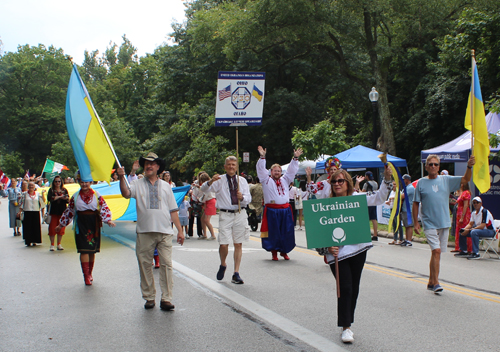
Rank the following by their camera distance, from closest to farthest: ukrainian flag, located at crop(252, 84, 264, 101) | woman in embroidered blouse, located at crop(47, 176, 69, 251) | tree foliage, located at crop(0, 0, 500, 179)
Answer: ukrainian flag, located at crop(252, 84, 264, 101) < woman in embroidered blouse, located at crop(47, 176, 69, 251) < tree foliage, located at crop(0, 0, 500, 179)

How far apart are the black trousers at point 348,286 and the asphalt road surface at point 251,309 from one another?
0.78 ft

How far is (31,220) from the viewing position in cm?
1374

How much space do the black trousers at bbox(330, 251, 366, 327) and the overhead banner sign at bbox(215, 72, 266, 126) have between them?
437 centimetres

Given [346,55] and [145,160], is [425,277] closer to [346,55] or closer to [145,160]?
[145,160]

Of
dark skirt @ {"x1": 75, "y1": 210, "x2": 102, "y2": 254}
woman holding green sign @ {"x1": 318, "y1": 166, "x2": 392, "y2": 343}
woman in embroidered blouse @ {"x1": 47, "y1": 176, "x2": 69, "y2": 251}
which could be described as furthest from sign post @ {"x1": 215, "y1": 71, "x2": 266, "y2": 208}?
woman in embroidered blouse @ {"x1": 47, "y1": 176, "x2": 69, "y2": 251}

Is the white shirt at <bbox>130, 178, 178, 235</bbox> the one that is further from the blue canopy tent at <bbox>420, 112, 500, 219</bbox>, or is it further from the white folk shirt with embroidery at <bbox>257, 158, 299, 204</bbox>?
the blue canopy tent at <bbox>420, 112, 500, 219</bbox>

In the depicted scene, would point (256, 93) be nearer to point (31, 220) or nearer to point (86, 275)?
point (86, 275)

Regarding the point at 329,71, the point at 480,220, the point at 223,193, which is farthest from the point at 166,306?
the point at 329,71

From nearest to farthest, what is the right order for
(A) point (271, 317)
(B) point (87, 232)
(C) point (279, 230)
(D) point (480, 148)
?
(A) point (271, 317) < (D) point (480, 148) < (B) point (87, 232) < (C) point (279, 230)

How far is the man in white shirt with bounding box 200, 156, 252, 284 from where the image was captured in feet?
25.4

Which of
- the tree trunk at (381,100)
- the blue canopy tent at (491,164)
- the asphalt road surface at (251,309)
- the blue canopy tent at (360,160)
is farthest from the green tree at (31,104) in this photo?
the asphalt road surface at (251,309)

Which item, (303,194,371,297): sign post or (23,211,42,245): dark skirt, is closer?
(303,194,371,297): sign post

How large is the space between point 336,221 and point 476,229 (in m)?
7.04

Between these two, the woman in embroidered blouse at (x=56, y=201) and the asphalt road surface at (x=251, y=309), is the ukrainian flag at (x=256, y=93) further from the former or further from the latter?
the woman in embroidered blouse at (x=56, y=201)
